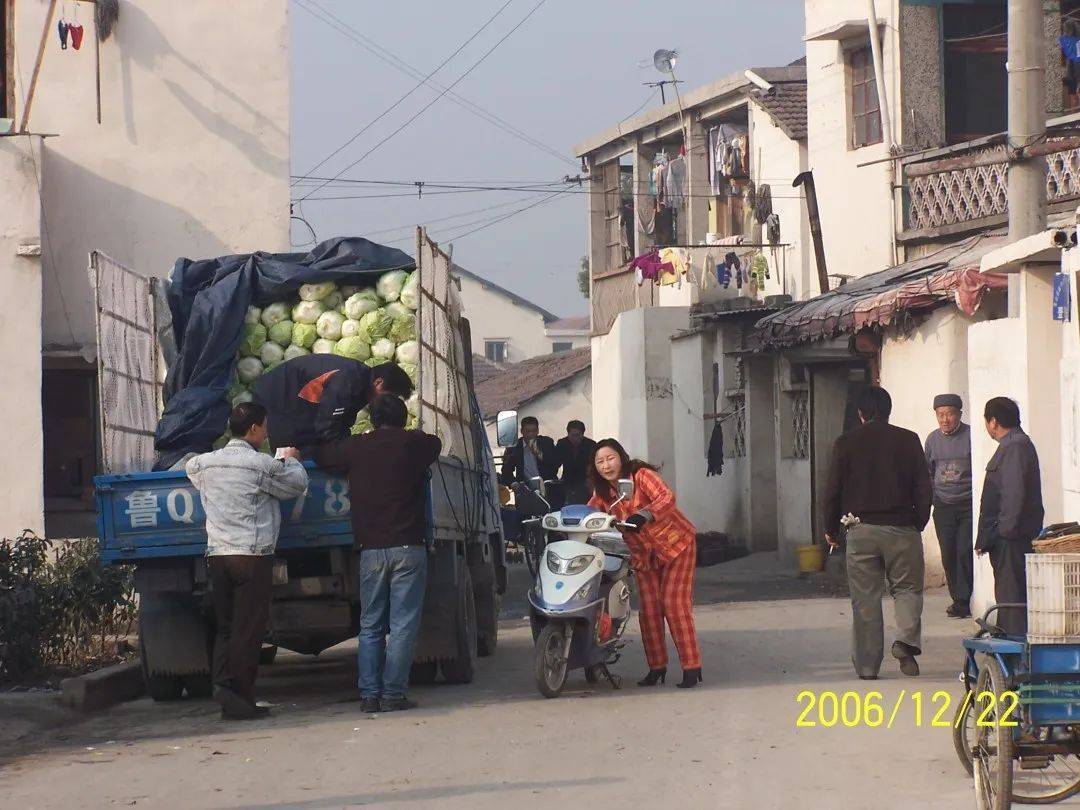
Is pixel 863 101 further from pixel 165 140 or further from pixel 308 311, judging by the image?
pixel 308 311

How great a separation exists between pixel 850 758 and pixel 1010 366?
6.39 meters

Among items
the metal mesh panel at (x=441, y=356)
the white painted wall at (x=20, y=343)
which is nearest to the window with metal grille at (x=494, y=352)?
the white painted wall at (x=20, y=343)

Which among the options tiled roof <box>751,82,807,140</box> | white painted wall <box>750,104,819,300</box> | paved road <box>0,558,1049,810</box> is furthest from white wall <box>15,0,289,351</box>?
tiled roof <box>751,82,807,140</box>

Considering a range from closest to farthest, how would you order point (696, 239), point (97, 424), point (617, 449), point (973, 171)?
point (617, 449), point (97, 424), point (973, 171), point (696, 239)

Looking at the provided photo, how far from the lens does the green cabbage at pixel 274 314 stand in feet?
40.9

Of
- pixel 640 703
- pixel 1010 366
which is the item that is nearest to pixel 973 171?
pixel 1010 366

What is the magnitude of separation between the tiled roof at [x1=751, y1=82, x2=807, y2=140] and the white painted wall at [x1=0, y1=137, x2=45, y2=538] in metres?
13.8

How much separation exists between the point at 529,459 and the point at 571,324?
6579cm

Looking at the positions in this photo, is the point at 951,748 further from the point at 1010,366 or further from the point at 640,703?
the point at 1010,366

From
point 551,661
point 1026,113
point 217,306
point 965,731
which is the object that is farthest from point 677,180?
point 965,731

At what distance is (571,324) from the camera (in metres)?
85.9

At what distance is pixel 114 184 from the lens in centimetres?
1741

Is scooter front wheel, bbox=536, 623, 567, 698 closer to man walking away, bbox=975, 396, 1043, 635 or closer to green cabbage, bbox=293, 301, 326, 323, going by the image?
man walking away, bbox=975, 396, 1043, 635

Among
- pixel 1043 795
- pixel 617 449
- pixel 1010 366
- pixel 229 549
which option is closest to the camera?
pixel 1043 795
